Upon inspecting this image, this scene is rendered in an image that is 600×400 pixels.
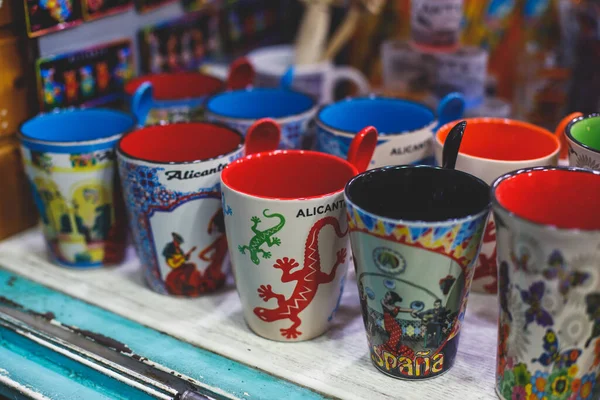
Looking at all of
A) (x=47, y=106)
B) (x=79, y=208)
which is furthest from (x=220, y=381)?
(x=47, y=106)

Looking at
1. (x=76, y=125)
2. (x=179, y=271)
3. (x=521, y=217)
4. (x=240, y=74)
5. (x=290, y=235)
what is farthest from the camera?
(x=240, y=74)

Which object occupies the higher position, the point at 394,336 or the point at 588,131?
the point at 588,131

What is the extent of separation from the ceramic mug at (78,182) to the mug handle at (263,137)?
137 millimetres

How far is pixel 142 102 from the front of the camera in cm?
78

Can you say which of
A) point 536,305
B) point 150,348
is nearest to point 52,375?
point 150,348

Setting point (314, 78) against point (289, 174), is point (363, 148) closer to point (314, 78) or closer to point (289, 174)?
point (289, 174)

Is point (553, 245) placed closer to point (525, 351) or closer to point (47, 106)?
point (525, 351)

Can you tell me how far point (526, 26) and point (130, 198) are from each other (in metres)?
0.80

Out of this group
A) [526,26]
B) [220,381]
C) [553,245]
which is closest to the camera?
[553,245]

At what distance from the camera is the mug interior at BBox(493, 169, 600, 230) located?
516 millimetres

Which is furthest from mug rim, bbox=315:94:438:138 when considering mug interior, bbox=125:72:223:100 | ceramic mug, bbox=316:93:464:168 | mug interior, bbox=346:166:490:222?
mug interior, bbox=125:72:223:100

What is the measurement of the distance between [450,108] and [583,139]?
158mm

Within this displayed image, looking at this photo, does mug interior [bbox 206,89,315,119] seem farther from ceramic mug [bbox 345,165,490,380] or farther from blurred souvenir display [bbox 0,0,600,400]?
ceramic mug [bbox 345,165,490,380]

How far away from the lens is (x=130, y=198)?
0.65 m
